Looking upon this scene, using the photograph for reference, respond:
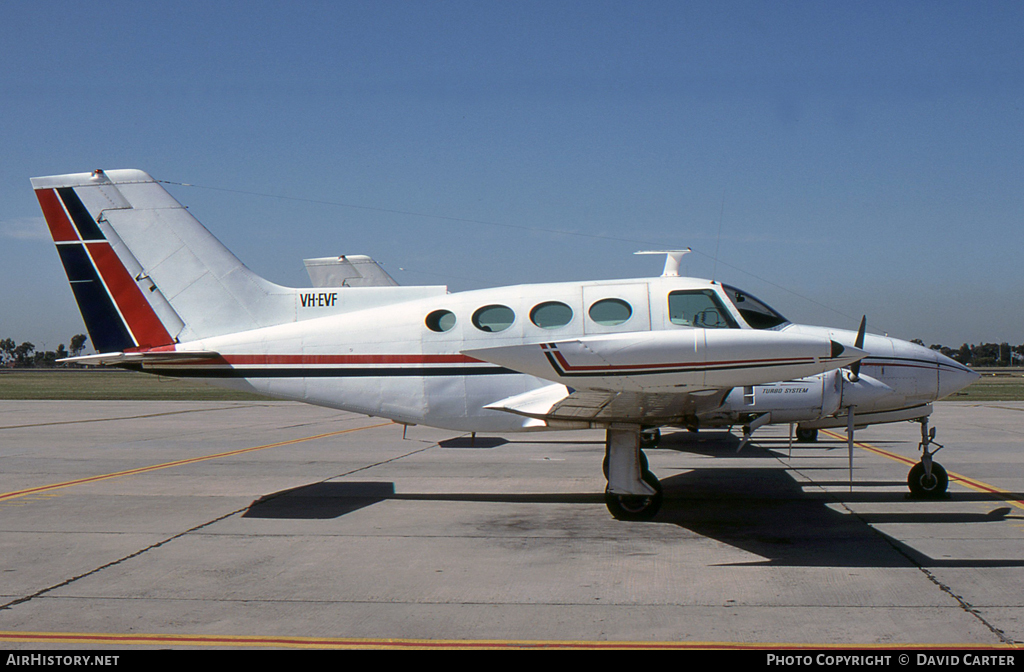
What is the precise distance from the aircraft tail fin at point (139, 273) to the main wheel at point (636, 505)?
4917mm

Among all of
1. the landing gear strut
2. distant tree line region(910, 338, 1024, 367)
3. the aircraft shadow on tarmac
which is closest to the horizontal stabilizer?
the aircraft shadow on tarmac

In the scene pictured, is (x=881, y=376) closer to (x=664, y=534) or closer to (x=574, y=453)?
(x=664, y=534)

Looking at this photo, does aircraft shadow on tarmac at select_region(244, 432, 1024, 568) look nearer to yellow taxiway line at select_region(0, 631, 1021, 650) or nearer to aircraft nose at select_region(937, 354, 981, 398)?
aircraft nose at select_region(937, 354, 981, 398)

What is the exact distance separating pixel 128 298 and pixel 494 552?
20.7 feet

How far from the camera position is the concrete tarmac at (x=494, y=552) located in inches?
216

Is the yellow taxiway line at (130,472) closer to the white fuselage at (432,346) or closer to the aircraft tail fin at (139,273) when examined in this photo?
the aircraft tail fin at (139,273)

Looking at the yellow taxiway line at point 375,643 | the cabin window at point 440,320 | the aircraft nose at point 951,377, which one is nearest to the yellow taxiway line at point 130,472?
the cabin window at point 440,320

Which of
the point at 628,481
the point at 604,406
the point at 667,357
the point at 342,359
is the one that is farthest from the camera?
the point at 342,359

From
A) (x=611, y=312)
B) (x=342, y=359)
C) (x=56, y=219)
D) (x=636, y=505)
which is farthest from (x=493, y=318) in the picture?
(x=56, y=219)

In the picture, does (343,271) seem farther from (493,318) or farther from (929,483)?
(929,483)

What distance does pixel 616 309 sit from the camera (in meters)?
9.35

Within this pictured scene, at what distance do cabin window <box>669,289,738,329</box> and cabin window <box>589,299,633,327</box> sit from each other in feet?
1.74

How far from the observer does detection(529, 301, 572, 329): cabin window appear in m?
9.46
